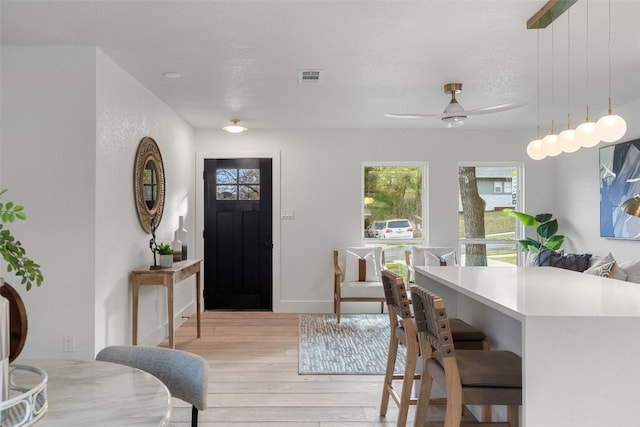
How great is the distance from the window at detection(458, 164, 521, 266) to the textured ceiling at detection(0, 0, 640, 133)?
1550 millimetres

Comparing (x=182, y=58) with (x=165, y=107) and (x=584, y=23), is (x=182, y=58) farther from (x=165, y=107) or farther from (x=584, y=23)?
(x=584, y=23)

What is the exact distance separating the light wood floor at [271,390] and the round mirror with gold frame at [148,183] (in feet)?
4.19

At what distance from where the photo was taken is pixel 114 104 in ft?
12.3

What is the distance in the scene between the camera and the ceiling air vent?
397 cm

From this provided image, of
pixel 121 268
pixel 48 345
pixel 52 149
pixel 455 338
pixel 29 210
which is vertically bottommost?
pixel 48 345

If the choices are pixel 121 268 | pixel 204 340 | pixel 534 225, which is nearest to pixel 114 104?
pixel 121 268

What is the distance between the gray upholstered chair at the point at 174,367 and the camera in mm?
1541

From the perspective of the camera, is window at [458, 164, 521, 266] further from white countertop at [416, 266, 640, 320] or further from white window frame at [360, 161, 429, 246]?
white countertop at [416, 266, 640, 320]

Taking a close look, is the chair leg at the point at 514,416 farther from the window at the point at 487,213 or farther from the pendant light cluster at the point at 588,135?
the window at the point at 487,213

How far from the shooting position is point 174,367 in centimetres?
160

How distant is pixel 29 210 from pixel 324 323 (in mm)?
3400

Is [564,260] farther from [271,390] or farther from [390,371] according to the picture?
[271,390]

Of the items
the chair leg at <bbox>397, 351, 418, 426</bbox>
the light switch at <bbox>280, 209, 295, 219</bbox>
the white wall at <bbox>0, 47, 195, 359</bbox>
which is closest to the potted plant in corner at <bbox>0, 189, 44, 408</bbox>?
the chair leg at <bbox>397, 351, 418, 426</bbox>

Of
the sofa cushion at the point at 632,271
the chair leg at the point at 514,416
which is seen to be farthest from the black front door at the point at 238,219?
the chair leg at the point at 514,416
